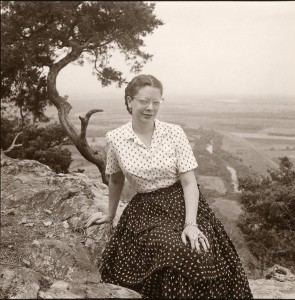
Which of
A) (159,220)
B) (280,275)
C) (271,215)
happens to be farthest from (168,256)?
(271,215)

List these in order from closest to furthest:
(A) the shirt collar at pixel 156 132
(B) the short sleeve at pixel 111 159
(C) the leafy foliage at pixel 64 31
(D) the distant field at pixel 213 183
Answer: (A) the shirt collar at pixel 156 132 < (B) the short sleeve at pixel 111 159 < (C) the leafy foliage at pixel 64 31 < (D) the distant field at pixel 213 183

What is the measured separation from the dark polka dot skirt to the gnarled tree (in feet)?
20.5

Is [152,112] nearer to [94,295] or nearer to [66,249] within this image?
[94,295]

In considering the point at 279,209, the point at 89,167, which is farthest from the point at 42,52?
the point at 279,209

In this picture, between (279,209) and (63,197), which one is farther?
(279,209)

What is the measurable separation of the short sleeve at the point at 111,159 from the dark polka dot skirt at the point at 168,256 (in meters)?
0.26

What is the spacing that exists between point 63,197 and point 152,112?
3067 mm

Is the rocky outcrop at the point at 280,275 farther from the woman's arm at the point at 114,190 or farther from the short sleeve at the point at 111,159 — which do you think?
the short sleeve at the point at 111,159

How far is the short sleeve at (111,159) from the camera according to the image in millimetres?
2615

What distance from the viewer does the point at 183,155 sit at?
2459 millimetres

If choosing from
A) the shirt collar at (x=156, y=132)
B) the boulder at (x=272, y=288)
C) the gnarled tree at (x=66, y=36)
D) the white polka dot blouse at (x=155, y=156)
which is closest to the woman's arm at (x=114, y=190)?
the white polka dot blouse at (x=155, y=156)

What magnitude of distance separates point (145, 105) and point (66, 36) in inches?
312

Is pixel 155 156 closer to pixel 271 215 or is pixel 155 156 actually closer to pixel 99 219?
pixel 99 219

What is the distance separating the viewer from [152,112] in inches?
96.9
